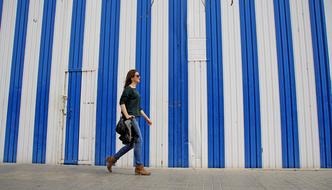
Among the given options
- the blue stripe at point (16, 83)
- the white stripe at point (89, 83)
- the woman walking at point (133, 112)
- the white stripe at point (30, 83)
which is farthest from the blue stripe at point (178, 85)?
the blue stripe at point (16, 83)

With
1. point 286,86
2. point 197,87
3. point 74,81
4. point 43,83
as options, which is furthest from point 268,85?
point 43,83

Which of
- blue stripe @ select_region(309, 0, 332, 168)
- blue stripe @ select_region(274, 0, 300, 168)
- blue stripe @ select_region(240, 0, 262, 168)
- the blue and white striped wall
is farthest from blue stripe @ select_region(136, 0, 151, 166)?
blue stripe @ select_region(309, 0, 332, 168)

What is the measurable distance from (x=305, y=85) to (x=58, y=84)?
4.77 metres

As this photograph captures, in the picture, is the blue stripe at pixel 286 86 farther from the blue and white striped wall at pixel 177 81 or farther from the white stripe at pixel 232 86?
the white stripe at pixel 232 86

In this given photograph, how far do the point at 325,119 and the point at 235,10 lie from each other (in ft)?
8.59

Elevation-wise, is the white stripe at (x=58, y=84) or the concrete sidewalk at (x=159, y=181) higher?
the white stripe at (x=58, y=84)

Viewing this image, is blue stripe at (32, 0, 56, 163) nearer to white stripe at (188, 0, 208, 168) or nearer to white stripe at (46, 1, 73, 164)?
white stripe at (46, 1, 73, 164)

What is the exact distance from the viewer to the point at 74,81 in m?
6.02

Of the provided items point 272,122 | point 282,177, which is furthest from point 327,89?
point 282,177

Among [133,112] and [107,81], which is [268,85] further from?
[107,81]

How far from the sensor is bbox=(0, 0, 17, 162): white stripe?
6102 mm

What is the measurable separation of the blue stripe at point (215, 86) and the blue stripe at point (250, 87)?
16.9 inches

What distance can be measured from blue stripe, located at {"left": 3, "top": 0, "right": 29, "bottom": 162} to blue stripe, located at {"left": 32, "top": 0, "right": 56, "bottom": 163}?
1.35 feet

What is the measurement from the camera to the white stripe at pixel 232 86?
17.7ft
